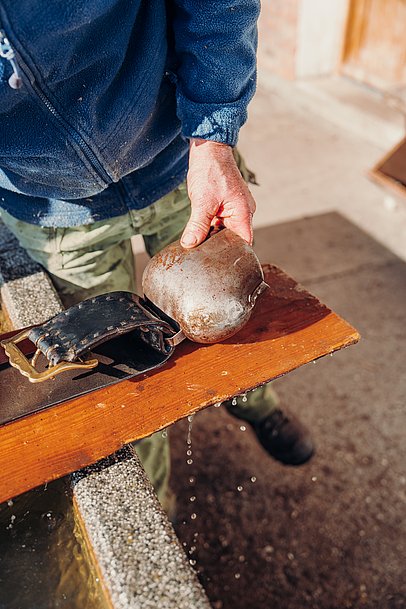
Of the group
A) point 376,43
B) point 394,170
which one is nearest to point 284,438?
point 394,170

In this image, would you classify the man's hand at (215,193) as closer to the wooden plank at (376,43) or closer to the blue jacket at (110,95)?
the blue jacket at (110,95)

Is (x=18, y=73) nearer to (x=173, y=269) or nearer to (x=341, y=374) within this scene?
(x=173, y=269)

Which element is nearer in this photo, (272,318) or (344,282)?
(272,318)

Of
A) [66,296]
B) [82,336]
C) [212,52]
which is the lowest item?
[66,296]

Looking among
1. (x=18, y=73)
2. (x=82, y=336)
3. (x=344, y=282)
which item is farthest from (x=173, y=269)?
(x=344, y=282)

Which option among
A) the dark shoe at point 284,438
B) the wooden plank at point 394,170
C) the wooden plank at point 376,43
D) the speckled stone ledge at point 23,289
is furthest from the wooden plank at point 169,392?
the wooden plank at point 376,43

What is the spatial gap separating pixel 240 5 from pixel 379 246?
7.33 ft

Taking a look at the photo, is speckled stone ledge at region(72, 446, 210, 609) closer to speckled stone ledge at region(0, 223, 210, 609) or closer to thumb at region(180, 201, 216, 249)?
speckled stone ledge at region(0, 223, 210, 609)

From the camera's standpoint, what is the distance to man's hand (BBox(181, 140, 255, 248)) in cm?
144

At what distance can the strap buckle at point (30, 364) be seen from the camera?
1272 millimetres

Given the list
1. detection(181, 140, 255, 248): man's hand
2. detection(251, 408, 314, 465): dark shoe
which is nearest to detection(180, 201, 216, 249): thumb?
detection(181, 140, 255, 248): man's hand

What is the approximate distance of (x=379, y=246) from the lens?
338cm

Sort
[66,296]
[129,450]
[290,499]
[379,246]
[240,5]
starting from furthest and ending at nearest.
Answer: [379,246] < [290,499] < [66,296] < [240,5] < [129,450]

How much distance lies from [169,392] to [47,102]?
0.68 meters
